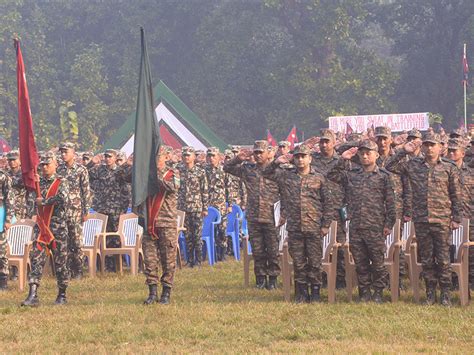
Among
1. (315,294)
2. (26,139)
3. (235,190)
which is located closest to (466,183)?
(315,294)

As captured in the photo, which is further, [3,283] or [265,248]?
[3,283]

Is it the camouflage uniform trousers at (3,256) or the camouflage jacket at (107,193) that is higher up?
the camouflage jacket at (107,193)

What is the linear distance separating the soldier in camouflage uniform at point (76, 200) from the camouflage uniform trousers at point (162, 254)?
3.01 meters

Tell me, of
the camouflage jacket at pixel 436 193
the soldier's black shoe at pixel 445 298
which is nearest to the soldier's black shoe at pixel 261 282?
the camouflage jacket at pixel 436 193

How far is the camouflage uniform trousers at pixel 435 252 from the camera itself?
1127cm

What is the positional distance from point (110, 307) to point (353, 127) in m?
17.6

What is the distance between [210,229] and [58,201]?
557 centimetres

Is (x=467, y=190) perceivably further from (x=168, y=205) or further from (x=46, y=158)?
(x=46, y=158)

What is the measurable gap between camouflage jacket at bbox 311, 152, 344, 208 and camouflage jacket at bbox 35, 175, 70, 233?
3.27 meters

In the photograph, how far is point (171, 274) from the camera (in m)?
12.0

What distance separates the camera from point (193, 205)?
16781mm

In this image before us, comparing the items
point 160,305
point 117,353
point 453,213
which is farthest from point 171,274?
point 453,213

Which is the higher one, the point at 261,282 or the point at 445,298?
the point at 261,282

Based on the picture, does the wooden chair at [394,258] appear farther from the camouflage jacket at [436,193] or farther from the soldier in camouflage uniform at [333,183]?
the soldier in camouflage uniform at [333,183]
